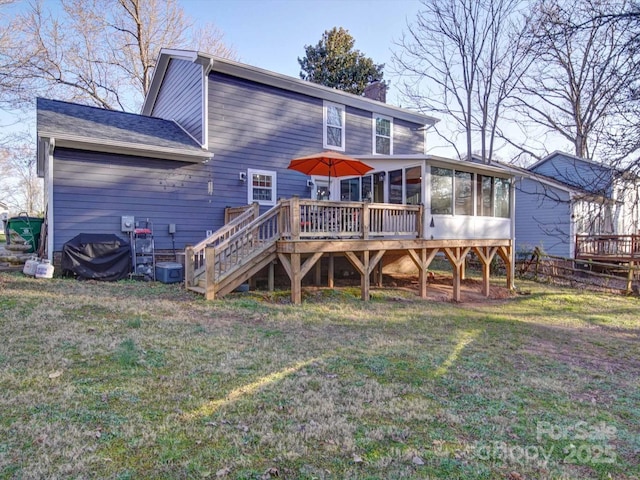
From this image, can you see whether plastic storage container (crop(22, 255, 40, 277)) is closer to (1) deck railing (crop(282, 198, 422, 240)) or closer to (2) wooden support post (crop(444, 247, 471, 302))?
(1) deck railing (crop(282, 198, 422, 240))

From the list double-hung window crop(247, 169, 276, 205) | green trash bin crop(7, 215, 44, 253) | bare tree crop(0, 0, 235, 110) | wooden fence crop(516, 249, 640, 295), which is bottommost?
wooden fence crop(516, 249, 640, 295)

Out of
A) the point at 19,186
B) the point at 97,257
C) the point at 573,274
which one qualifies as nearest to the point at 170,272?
the point at 97,257

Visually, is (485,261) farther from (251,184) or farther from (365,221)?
(251,184)

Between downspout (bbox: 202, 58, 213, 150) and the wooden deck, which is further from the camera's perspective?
downspout (bbox: 202, 58, 213, 150)

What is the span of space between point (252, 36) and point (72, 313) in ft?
48.4

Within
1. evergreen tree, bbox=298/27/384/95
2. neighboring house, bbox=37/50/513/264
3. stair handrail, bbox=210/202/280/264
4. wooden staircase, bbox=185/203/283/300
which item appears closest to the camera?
wooden staircase, bbox=185/203/283/300

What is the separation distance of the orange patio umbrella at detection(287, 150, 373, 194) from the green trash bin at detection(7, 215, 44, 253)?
7.91 m

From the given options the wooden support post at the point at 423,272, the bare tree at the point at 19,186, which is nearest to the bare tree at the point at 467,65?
the wooden support post at the point at 423,272

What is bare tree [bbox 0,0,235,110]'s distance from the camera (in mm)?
17625

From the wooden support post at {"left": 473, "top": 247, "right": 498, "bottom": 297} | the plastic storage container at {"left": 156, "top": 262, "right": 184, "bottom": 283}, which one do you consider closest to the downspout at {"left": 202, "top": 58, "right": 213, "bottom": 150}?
the plastic storage container at {"left": 156, "top": 262, "right": 184, "bottom": 283}

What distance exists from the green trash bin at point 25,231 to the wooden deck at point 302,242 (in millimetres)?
6034

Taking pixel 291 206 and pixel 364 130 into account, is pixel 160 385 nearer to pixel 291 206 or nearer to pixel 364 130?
pixel 291 206

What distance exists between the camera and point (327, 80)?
2389 centimetres

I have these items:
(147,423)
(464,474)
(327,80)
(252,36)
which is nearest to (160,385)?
(147,423)
